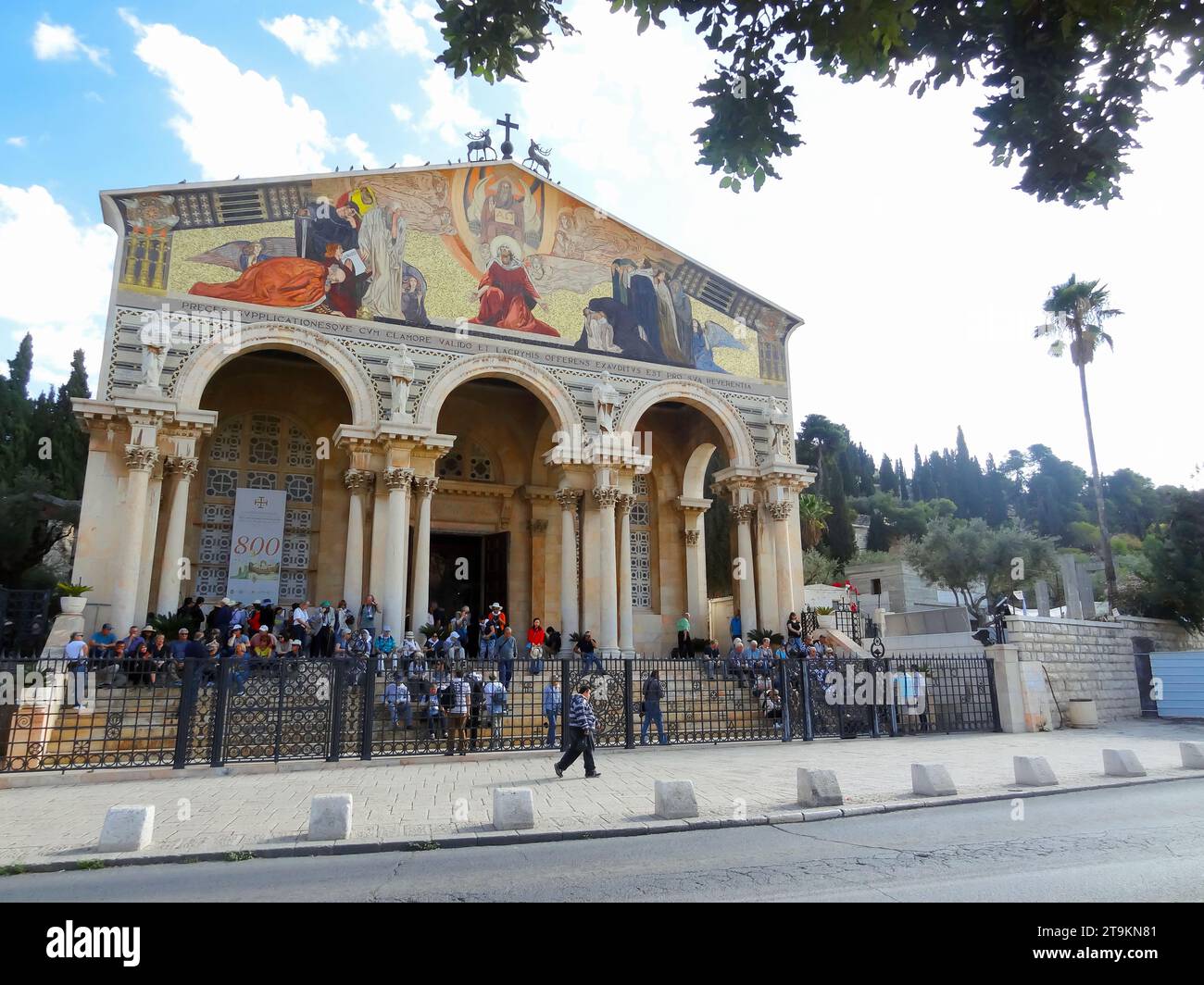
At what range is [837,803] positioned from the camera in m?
8.73

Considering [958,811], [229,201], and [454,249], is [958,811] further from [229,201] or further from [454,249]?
[229,201]

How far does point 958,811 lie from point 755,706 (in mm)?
7109

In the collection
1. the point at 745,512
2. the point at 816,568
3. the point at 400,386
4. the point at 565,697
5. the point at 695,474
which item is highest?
the point at 400,386

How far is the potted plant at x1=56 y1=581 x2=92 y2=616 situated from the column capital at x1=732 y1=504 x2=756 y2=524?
1462 cm

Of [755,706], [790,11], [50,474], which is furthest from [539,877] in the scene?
[50,474]

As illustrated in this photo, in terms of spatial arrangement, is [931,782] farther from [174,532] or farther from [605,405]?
[174,532]

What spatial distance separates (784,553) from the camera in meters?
22.0

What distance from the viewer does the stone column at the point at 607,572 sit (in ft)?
63.9

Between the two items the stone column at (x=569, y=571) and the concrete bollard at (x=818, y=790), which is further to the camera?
the stone column at (x=569, y=571)

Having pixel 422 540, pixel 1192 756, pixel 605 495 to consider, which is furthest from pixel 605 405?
pixel 1192 756

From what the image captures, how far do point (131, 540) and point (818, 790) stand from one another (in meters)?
13.7

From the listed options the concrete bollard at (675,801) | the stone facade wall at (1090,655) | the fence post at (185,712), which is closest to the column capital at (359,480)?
the fence post at (185,712)

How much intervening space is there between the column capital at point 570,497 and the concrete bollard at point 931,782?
11804 millimetres

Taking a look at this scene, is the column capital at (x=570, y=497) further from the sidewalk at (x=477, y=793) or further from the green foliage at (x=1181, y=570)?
the green foliage at (x=1181, y=570)
